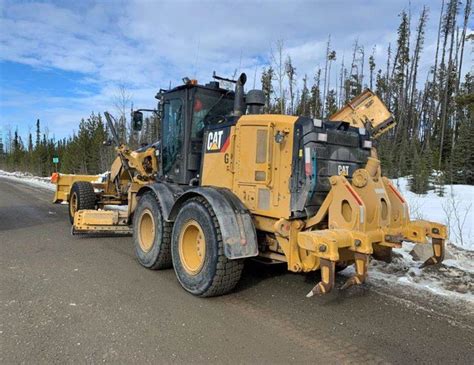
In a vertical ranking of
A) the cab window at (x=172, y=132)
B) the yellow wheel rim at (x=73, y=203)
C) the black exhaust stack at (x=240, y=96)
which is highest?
the black exhaust stack at (x=240, y=96)

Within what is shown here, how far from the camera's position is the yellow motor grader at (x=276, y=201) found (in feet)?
13.3

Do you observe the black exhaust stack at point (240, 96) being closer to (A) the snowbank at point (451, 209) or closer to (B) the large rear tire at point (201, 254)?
(B) the large rear tire at point (201, 254)

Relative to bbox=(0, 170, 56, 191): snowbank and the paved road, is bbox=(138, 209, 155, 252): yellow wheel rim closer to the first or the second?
the paved road

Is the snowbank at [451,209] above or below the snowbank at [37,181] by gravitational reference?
above

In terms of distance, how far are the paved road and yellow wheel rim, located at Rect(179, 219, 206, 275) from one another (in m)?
0.35

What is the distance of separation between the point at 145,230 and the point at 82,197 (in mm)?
3598

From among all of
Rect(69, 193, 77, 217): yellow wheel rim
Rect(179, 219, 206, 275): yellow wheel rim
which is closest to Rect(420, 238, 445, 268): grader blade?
Rect(179, 219, 206, 275): yellow wheel rim

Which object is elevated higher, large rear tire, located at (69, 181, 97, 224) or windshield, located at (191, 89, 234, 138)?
windshield, located at (191, 89, 234, 138)

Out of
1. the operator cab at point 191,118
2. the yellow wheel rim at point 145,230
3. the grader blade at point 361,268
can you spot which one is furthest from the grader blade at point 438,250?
the yellow wheel rim at point 145,230

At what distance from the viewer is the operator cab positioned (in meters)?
6.10

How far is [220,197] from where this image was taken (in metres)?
4.73

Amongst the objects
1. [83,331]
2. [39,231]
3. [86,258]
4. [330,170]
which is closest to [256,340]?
[83,331]

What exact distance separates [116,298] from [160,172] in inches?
115

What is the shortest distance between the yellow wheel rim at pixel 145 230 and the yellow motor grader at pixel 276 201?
34 mm
